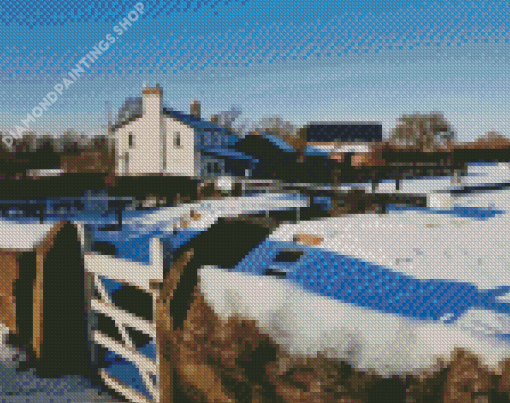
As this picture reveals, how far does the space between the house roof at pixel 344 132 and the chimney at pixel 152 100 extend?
34430 millimetres

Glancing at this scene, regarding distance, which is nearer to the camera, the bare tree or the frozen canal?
the frozen canal

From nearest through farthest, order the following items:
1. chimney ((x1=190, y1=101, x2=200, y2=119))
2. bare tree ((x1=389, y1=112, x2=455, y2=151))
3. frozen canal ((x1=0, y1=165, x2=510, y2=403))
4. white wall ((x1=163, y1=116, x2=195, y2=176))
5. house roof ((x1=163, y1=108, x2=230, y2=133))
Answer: frozen canal ((x1=0, y1=165, x2=510, y2=403)), white wall ((x1=163, y1=116, x2=195, y2=176)), house roof ((x1=163, y1=108, x2=230, y2=133)), chimney ((x1=190, y1=101, x2=200, y2=119)), bare tree ((x1=389, y1=112, x2=455, y2=151))

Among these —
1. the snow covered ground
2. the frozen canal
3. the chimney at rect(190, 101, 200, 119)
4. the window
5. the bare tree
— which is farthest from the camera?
the bare tree

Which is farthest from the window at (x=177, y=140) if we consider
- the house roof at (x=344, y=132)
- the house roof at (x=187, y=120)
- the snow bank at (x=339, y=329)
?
the house roof at (x=344, y=132)

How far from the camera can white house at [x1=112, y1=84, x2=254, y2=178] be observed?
35688 mm

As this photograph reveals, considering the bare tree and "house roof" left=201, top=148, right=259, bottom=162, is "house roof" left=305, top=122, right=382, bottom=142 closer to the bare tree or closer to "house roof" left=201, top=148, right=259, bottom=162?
the bare tree

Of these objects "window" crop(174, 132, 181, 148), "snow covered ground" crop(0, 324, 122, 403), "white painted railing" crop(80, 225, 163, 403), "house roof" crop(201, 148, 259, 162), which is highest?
"window" crop(174, 132, 181, 148)

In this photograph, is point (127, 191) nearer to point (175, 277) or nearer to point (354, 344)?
point (175, 277)

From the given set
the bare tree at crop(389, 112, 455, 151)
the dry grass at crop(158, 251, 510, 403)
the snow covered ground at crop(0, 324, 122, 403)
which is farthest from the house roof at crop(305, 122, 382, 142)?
the dry grass at crop(158, 251, 510, 403)

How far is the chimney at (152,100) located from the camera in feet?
118

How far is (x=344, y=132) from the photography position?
2589 inches

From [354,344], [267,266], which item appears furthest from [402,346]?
[267,266]

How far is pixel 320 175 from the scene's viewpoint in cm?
3956

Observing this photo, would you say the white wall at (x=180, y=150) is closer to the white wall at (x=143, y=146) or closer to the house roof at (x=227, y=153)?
the white wall at (x=143, y=146)
